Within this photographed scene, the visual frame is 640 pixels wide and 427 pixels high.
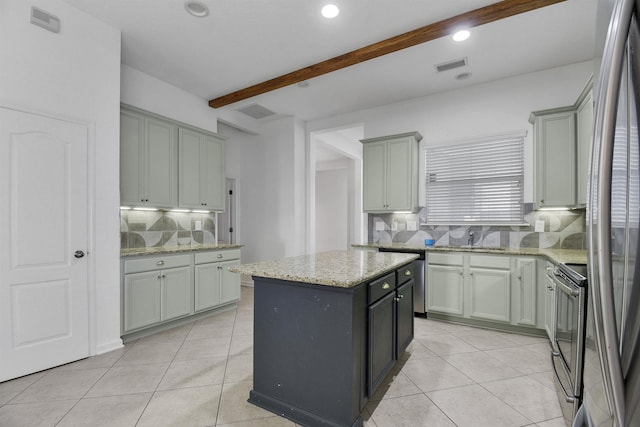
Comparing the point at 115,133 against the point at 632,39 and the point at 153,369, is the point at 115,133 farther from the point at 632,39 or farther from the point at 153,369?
the point at 632,39

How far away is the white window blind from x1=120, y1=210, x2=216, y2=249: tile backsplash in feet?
11.1

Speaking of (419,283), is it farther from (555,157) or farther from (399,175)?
→ (555,157)

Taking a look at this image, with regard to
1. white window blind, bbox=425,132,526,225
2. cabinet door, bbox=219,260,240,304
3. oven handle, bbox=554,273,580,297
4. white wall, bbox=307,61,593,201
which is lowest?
cabinet door, bbox=219,260,240,304

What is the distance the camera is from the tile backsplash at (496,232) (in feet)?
12.1

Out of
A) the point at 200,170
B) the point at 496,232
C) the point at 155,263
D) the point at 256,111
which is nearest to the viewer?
the point at 155,263

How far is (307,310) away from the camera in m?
1.92

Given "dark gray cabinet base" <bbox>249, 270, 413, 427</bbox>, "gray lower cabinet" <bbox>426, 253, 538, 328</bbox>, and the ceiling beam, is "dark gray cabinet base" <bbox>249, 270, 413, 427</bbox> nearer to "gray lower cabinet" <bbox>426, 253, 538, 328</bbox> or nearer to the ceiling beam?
"gray lower cabinet" <bbox>426, 253, 538, 328</bbox>

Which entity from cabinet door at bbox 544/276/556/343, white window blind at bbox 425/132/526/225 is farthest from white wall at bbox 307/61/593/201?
cabinet door at bbox 544/276/556/343

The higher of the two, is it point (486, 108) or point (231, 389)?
point (486, 108)

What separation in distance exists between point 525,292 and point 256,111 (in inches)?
183

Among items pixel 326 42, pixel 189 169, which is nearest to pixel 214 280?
pixel 189 169

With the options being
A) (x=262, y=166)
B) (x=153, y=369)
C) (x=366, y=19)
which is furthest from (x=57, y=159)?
(x=262, y=166)

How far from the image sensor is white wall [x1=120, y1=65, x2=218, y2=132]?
3811 mm

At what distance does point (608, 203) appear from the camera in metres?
0.59
